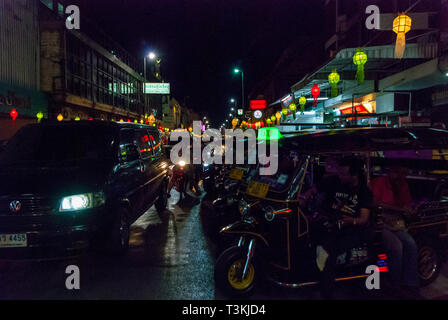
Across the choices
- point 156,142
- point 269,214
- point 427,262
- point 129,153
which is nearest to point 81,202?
point 129,153

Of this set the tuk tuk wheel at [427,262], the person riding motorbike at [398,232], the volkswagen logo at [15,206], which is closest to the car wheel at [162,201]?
the volkswagen logo at [15,206]

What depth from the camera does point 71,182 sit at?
4371 mm

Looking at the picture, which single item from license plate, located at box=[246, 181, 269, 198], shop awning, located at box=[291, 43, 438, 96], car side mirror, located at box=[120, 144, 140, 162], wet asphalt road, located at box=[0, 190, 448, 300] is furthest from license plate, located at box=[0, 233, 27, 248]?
shop awning, located at box=[291, 43, 438, 96]

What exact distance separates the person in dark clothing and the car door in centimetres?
327

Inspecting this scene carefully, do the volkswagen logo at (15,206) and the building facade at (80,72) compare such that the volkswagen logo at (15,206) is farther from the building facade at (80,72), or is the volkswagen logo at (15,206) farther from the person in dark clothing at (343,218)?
the building facade at (80,72)

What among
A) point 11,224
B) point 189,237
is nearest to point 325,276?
point 189,237

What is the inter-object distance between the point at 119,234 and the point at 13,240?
1.44 m

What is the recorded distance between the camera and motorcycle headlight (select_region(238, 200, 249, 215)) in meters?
3.99

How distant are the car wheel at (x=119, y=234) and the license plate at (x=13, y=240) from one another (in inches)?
43.9

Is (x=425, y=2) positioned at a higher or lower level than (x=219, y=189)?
higher

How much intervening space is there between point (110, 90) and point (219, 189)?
1001 inches

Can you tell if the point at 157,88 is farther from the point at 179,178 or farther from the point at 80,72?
the point at 179,178

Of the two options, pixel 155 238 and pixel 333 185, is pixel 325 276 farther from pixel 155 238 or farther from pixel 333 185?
pixel 155 238
